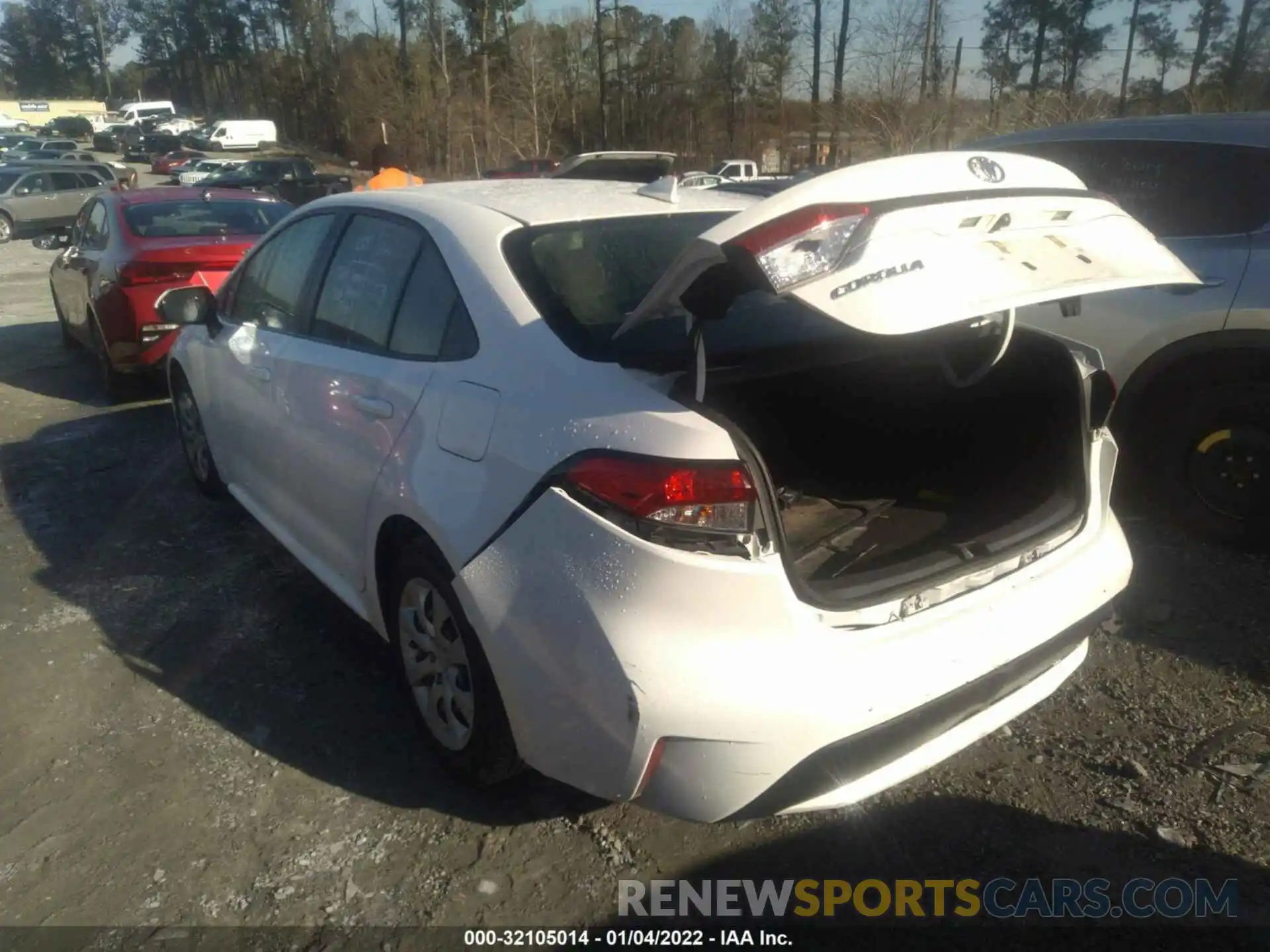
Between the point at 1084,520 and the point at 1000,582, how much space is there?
0.51m

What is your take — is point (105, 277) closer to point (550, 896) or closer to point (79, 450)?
point (79, 450)

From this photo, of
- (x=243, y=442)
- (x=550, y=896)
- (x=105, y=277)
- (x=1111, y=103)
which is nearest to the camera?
(x=550, y=896)

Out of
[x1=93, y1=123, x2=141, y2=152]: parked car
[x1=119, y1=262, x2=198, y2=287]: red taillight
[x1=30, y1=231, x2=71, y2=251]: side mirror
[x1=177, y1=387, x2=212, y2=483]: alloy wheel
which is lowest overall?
[x1=93, y1=123, x2=141, y2=152]: parked car

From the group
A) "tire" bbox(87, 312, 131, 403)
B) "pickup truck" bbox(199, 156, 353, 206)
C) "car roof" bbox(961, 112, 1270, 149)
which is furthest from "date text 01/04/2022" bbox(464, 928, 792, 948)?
"pickup truck" bbox(199, 156, 353, 206)

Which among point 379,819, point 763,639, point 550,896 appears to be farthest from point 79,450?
point 763,639

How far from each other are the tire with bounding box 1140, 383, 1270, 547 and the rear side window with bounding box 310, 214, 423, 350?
339cm

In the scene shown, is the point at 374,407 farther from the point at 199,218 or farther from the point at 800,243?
the point at 199,218

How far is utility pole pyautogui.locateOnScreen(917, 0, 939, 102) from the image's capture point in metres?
27.7

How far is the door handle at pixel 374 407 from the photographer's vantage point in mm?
2967

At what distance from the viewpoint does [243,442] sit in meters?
4.36

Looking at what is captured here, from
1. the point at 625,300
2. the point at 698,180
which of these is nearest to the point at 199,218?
the point at 698,180

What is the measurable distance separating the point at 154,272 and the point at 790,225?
647 centimetres

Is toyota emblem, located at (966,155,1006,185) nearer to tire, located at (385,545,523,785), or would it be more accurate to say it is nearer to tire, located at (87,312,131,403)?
tire, located at (385,545,523,785)

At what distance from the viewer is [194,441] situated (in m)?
5.41
